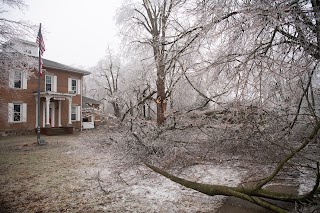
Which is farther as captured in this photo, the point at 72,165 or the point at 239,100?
the point at 72,165

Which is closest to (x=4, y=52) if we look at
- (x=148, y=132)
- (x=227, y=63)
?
(x=148, y=132)

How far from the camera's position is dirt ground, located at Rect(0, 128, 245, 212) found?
4141mm

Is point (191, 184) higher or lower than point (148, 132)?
lower

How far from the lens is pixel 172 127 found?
23.4 ft

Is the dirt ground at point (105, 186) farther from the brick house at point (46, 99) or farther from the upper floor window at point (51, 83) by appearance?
the upper floor window at point (51, 83)

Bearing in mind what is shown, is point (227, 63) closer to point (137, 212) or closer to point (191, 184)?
point (191, 184)

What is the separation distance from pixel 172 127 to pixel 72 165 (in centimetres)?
374

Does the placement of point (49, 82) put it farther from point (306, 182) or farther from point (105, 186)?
point (306, 182)

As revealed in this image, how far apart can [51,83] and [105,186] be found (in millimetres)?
18466

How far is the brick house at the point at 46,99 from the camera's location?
1794cm

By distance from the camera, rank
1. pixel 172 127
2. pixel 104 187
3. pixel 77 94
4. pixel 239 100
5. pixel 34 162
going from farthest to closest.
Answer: pixel 77 94 < pixel 34 162 < pixel 172 127 < pixel 104 187 < pixel 239 100

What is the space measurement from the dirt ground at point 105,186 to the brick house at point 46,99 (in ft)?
38.9

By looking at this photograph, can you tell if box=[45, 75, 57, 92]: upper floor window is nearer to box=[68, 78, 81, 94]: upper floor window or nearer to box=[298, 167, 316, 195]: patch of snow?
box=[68, 78, 81, 94]: upper floor window

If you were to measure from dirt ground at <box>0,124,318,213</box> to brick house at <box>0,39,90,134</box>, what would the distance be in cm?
1185
